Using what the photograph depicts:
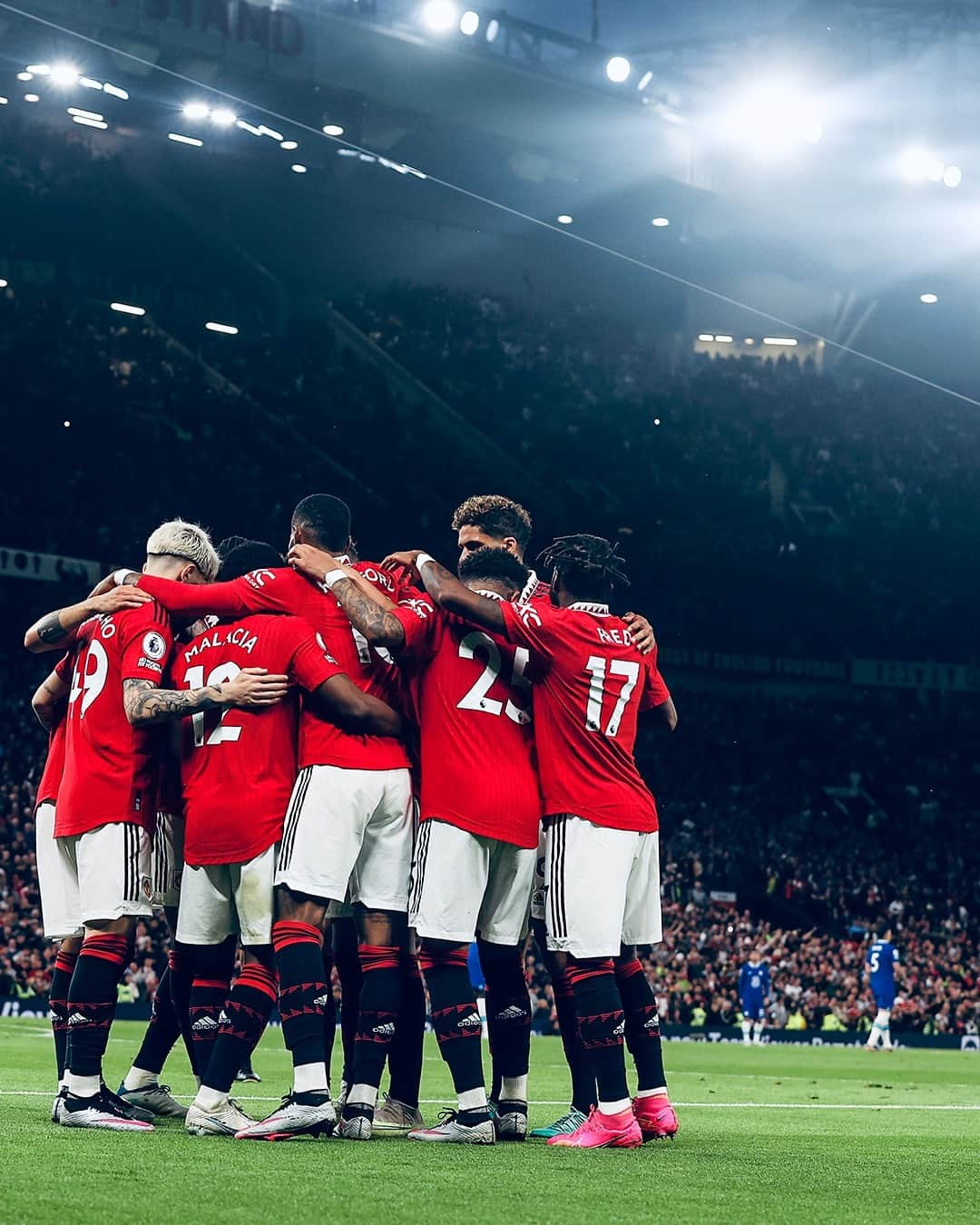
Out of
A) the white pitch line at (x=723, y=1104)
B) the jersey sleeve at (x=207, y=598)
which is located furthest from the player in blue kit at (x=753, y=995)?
the jersey sleeve at (x=207, y=598)

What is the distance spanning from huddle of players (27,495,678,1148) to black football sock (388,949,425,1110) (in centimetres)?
2

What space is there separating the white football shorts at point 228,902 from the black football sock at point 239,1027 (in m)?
0.19

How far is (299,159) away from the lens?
3425cm

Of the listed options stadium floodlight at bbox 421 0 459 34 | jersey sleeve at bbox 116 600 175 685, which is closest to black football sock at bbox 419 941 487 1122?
jersey sleeve at bbox 116 600 175 685

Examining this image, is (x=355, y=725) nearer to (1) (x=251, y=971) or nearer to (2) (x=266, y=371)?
(1) (x=251, y=971)

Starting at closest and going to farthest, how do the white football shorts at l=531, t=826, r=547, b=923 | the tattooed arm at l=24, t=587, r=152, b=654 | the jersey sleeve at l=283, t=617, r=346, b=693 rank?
1. the jersey sleeve at l=283, t=617, r=346, b=693
2. the tattooed arm at l=24, t=587, r=152, b=654
3. the white football shorts at l=531, t=826, r=547, b=923

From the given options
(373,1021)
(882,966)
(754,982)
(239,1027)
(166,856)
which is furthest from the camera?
(754,982)

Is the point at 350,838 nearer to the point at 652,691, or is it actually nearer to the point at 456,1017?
the point at 456,1017

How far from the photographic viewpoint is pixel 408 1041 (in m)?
6.70

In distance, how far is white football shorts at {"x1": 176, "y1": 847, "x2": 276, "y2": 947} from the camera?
241 inches

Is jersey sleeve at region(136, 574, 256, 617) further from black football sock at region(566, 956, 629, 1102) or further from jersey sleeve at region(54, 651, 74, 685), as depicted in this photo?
black football sock at region(566, 956, 629, 1102)

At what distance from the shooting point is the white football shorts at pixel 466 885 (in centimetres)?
613

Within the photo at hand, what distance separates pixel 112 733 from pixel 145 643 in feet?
1.38

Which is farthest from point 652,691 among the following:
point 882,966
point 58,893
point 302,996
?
point 882,966
